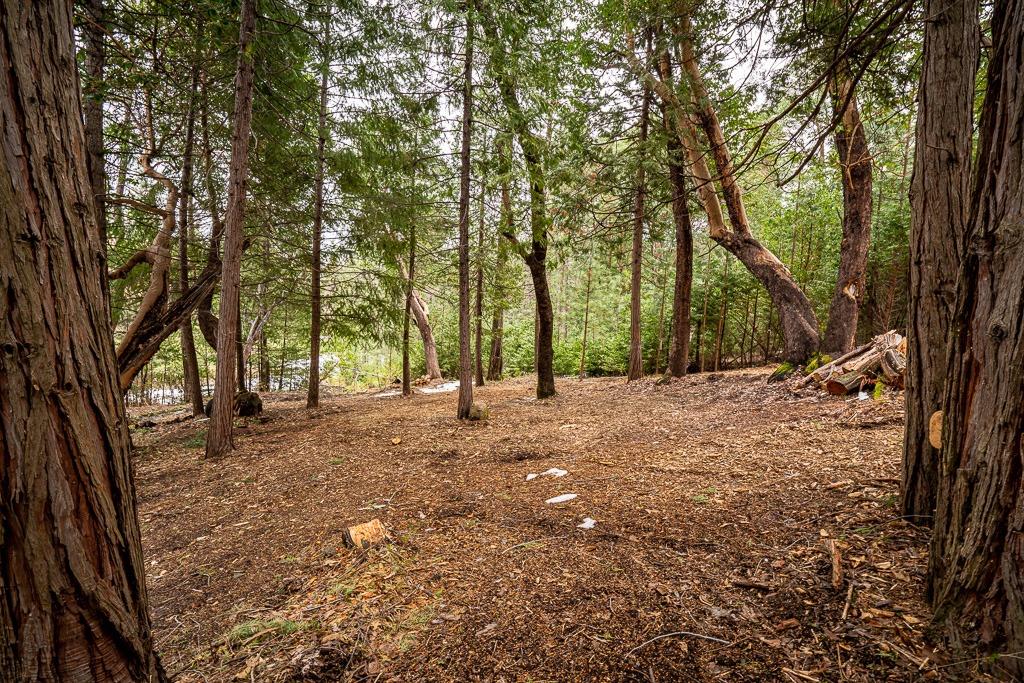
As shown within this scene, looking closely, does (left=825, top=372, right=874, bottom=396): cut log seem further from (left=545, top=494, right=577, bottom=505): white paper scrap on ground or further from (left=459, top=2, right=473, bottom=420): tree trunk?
(left=459, top=2, right=473, bottom=420): tree trunk

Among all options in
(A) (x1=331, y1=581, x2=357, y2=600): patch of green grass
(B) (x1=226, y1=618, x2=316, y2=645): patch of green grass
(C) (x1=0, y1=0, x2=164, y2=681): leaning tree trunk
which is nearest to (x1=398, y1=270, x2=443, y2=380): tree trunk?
(A) (x1=331, y1=581, x2=357, y2=600): patch of green grass

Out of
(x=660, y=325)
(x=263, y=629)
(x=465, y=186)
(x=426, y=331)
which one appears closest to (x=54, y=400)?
(x=263, y=629)

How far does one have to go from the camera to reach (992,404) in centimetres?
144

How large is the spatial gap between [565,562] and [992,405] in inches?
78.1

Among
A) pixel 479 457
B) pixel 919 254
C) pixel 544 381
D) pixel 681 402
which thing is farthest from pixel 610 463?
pixel 544 381

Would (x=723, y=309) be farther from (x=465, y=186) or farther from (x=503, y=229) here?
(x=465, y=186)

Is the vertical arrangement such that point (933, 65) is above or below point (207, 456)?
above

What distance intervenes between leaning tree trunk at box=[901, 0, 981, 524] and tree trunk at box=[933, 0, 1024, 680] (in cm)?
53

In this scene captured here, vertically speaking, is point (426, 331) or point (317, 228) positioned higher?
point (317, 228)

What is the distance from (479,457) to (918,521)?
147 inches

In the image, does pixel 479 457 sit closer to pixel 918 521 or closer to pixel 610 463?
pixel 610 463

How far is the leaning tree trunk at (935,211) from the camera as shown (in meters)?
1.95

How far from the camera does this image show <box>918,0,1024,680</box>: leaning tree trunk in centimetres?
A: 134

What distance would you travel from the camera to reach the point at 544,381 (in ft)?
29.6
